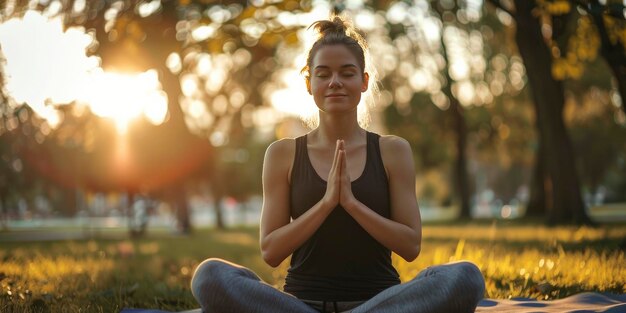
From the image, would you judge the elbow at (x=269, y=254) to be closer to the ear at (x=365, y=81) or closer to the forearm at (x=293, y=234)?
the forearm at (x=293, y=234)

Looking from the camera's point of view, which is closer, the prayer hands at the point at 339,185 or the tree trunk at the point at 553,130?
the prayer hands at the point at 339,185

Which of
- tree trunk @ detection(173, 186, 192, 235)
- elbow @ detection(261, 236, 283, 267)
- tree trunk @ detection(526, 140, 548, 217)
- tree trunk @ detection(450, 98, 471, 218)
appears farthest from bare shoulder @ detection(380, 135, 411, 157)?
tree trunk @ detection(450, 98, 471, 218)

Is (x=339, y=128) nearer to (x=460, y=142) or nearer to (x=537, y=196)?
(x=537, y=196)

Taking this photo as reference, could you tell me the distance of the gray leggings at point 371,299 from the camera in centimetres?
338

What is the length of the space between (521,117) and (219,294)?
1105 inches

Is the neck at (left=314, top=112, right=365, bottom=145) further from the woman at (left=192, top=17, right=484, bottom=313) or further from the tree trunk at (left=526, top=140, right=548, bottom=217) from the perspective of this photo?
the tree trunk at (left=526, top=140, right=548, bottom=217)

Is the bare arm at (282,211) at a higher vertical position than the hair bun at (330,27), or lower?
lower

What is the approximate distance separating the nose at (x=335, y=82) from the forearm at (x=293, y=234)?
653mm

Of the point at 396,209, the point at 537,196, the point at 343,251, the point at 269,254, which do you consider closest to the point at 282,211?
the point at 269,254

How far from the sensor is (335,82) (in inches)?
149

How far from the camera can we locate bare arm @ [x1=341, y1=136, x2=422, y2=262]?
3.55 m

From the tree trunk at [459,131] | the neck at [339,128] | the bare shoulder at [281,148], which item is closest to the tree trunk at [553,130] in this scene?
the neck at [339,128]

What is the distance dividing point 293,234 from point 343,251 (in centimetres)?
32

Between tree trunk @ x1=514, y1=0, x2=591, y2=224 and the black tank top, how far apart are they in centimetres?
1035
